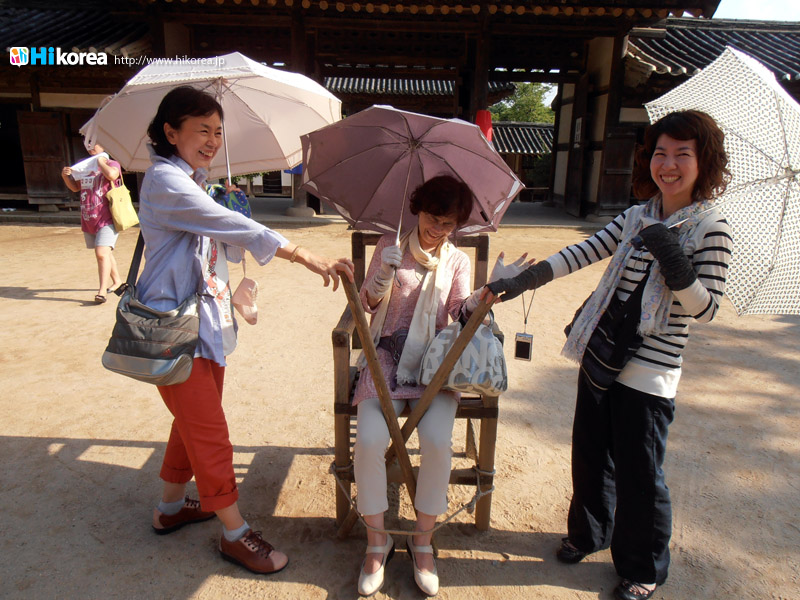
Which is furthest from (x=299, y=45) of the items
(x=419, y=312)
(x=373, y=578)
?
(x=373, y=578)

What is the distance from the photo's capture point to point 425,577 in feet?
6.45

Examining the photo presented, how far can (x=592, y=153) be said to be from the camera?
11.6 meters

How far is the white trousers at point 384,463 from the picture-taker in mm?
1968

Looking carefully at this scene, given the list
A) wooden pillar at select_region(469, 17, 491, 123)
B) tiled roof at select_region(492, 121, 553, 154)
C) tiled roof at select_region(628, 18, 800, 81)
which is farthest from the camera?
tiled roof at select_region(492, 121, 553, 154)

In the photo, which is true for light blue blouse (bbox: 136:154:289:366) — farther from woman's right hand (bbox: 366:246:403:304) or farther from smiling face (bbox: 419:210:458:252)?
smiling face (bbox: 419:210:458:252)

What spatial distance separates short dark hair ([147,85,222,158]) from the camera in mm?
1811

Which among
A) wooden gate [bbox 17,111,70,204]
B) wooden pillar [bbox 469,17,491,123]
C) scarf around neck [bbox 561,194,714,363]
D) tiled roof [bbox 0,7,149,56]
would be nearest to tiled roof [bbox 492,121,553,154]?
wooden pillar [bbox 469,17,491,123]

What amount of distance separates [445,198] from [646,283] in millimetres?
829

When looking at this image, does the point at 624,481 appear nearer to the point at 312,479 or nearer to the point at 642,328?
the point at 642,328

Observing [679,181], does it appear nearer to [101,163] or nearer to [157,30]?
[101,163]

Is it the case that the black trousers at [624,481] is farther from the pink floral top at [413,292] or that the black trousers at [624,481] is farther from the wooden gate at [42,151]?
the wooden gate at [42,151]

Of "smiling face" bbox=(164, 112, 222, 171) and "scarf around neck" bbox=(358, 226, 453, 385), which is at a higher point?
"smiling face" bbox=(164, 112, 222, 171)

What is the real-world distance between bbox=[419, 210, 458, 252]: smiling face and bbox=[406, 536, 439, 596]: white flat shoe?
1.19 meters

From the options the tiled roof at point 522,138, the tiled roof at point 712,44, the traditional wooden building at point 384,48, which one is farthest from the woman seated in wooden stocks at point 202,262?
the tiled roof at point 522,138
